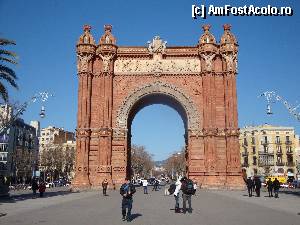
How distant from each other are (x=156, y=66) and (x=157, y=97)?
11.5 ft

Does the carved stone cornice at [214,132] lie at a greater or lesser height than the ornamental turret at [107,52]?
lesser

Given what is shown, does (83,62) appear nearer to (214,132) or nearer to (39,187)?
(39,187)

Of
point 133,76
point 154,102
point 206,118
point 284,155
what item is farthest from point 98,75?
point 284,155

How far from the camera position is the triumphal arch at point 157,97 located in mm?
36250

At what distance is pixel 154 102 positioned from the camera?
42625mm

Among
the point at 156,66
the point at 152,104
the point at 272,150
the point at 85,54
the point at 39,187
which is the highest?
the point at 85,54

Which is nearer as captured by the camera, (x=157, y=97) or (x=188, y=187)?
(x=188, y=187)

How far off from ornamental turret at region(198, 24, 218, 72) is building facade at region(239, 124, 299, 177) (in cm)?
4963

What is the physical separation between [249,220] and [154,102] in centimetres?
3059

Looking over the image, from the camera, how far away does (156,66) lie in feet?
127

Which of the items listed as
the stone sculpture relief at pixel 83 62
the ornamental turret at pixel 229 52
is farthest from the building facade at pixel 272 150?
the stone sculpture relief at pixel 83 62

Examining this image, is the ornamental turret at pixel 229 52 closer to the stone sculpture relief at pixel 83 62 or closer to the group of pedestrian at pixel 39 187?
the stone sculpture relief at pixel 83 62

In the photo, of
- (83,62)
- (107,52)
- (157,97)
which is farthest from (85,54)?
(157,97)

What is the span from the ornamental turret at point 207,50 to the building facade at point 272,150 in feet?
163
